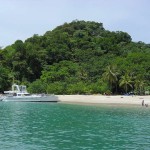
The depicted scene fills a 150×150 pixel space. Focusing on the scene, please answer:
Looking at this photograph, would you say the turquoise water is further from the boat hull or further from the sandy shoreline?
the boat hull

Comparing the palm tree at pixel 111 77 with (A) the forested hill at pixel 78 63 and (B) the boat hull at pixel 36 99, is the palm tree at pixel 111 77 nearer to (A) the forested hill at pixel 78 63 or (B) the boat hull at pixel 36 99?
(A) the forested hill at pixel 78 63

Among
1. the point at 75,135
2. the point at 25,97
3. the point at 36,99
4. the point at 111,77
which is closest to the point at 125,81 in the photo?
the point at 111,77

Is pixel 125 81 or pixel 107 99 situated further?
pixel 125 81

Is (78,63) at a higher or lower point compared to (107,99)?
higher

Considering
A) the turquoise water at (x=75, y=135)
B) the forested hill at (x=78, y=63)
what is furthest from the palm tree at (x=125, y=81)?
the turquoise water at (x=75, y=135)

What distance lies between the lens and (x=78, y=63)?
9781 centimetres

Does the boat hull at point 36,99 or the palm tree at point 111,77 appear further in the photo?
the palm tree at point 111,77

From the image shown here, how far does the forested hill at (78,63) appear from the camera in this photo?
77.8 meters

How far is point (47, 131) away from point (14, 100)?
46.7 m

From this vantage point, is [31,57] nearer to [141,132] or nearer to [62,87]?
[62,87]

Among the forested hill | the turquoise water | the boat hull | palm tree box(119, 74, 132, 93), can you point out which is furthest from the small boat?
the turquoise water

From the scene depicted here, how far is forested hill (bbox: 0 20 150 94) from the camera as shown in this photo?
255 ft

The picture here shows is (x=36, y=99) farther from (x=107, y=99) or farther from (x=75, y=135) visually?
(x=75, y=135)

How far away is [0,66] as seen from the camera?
96250mm
